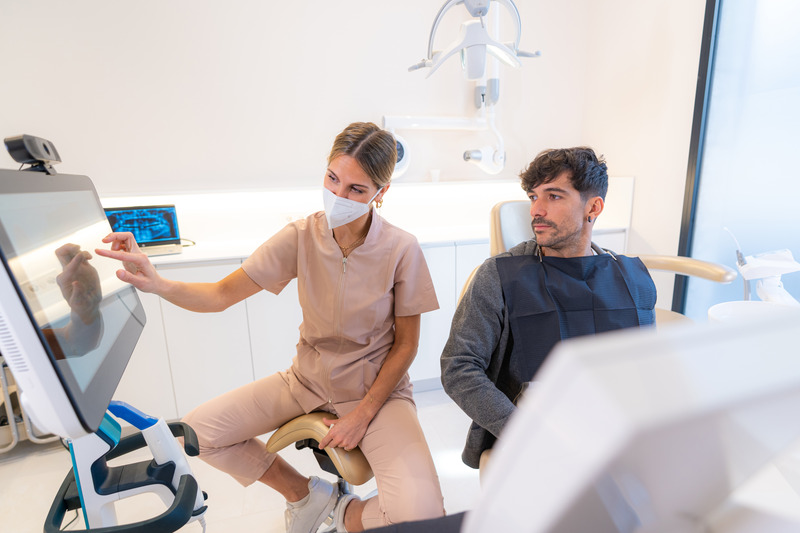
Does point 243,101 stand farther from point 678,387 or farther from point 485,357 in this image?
point 678,387

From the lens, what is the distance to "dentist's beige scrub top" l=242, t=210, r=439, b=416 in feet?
4.02

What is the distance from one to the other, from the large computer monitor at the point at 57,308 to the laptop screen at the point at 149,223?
4.45ft

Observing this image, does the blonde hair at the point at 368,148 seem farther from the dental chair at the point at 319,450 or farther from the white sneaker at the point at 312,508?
the white sneaker at the point at 312,508

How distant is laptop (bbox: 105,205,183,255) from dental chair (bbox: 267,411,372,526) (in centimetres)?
129

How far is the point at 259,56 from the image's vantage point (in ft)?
7.66

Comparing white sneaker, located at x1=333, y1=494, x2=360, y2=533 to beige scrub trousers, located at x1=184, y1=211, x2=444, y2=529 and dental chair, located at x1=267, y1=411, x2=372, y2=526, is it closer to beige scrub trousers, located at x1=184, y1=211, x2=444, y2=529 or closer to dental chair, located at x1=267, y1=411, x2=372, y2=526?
dental chair, located at x1=267, y1=411, x2=372, y2=526

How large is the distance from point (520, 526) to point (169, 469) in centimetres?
74

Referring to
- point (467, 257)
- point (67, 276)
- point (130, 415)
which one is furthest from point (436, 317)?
point (67, 276)

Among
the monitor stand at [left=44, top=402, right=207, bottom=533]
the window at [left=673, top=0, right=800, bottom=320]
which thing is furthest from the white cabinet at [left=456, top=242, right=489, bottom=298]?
the monitor stand at [left=44, top=402, right=207, bottom=533]

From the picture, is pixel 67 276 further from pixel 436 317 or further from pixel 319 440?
pixel 436 317

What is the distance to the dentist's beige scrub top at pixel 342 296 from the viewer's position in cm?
123

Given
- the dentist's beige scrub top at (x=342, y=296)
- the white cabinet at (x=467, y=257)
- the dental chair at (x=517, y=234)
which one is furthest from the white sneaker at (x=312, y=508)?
the white cabinet at (x=467, y=257)

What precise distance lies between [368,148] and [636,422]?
43.1 inches

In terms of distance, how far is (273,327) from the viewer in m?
2.05
